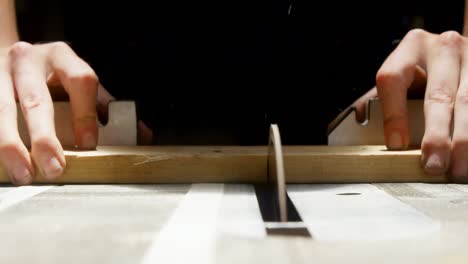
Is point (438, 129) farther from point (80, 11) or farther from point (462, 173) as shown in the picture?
point (80, 11)

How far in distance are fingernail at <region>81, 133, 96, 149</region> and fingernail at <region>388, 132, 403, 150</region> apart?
66cm

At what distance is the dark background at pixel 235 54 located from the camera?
1.56 metres

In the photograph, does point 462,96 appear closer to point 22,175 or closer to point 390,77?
point 390,77

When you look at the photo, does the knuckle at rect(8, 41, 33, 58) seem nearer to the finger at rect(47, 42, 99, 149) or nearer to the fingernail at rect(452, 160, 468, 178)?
the finger at rect(47, 42, 99, 149)

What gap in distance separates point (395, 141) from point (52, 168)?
0.71 metres

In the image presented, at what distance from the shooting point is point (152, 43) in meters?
1.58

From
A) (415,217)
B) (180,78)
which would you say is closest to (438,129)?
(415,217)

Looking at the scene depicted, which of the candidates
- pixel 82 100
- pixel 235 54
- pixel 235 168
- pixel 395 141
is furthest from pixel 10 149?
pixel 235 54

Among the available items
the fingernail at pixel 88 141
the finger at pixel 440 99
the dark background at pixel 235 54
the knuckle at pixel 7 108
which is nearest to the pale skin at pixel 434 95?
the finger at pixel 440 99

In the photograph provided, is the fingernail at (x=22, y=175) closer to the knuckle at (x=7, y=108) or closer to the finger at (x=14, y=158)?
the finger at (x=14, y=158)

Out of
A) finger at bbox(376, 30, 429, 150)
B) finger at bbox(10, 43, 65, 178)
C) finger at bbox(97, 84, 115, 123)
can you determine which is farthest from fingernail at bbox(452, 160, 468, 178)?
finger at bbox(97, 84, 115, 123)

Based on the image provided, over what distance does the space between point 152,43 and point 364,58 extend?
753 millimetres

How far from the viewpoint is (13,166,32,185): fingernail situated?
2.77 ft

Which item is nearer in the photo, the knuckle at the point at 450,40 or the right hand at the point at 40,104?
the right hand at the point at 40,104
